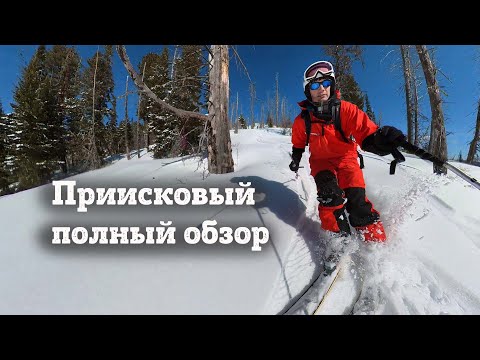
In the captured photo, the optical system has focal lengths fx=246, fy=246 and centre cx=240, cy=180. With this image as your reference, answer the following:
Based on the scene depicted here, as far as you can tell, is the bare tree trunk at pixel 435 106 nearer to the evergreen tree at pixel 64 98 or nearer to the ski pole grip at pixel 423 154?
the ski pole grip at pixel 423 154

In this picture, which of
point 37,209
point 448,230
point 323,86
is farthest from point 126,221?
point 448,230

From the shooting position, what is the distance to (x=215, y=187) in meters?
4.33

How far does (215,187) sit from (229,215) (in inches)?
37.4

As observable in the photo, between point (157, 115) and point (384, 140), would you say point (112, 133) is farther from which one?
point (384, 140)

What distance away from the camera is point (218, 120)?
5438 millimetres

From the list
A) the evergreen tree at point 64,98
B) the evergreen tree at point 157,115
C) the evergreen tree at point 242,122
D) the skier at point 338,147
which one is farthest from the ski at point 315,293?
the evergreen tree at point 242,122

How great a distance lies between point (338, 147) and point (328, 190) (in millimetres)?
579

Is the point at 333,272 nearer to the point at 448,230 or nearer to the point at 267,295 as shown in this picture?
the point at 267,295

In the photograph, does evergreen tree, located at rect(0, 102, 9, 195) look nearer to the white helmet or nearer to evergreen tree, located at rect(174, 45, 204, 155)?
evergreen tree, located at rect(174, 45, 204, 155)

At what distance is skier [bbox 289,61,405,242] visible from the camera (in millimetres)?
2848

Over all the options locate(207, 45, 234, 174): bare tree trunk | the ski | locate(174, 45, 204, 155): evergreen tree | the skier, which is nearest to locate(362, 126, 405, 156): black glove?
the skier

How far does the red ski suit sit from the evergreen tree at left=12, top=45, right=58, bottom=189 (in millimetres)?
22896

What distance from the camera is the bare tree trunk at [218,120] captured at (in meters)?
5.43

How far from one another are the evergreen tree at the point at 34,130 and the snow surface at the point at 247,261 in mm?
19304
